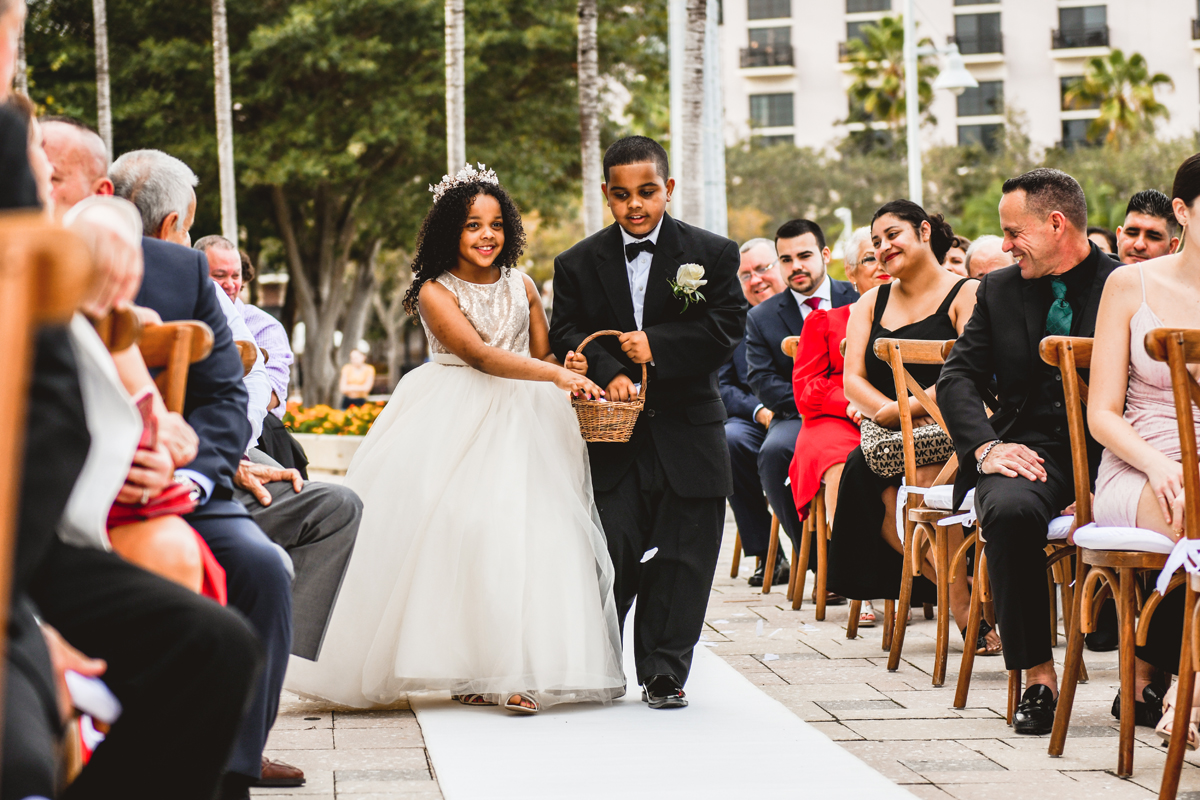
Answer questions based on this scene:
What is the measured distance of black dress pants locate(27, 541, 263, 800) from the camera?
8.03 feet

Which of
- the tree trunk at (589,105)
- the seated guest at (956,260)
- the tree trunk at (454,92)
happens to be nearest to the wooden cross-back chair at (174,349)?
the seated guest at (956,260)

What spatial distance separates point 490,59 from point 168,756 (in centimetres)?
2405

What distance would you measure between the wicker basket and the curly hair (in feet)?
2.29

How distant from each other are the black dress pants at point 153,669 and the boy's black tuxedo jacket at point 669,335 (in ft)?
9.78

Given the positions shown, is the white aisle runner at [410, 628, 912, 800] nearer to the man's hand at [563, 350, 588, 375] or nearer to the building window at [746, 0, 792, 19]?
the man's hand at [563, 350, 588, 375]

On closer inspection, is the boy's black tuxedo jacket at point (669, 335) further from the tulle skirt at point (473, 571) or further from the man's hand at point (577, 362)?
the tulle skirt at point (473, 571)

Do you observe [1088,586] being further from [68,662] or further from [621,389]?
[68,662]

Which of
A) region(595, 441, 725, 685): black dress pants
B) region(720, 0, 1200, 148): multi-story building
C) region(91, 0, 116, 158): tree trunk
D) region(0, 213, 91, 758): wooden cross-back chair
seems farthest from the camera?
region(720, 0, 1200, 148): multi-story building

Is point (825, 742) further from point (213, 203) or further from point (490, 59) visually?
point (213, 203)

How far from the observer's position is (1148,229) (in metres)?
7.41

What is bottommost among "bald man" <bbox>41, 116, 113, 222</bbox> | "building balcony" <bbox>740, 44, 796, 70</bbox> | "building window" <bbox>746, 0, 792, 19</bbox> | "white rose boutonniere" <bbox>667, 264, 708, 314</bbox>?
"white rose boutonniere" <bbox>667, 264, 708, 314</bbox>

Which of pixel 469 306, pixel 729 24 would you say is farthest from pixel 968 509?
pixel 729 24

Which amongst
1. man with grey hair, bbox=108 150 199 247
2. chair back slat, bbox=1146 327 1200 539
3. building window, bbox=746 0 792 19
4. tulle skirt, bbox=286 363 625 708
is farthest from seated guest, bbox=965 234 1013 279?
building window, bbox=746 0 792 19

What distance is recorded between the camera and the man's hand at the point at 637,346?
538cm
